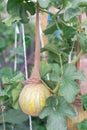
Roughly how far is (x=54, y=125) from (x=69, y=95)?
0.25ft

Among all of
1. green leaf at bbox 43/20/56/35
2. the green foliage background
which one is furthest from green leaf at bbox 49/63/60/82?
green leaf at bbox 43/20/56/35

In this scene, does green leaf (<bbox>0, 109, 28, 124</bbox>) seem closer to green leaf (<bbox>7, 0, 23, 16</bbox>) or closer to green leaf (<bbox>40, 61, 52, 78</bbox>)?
green leaf (<bbox>40, 61, 52, 78</bbox>)

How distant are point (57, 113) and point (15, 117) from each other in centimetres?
26

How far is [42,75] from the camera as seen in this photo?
0.86 m

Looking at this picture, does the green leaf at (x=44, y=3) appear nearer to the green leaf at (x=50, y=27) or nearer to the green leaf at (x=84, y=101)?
the green leaf at (x=50, y=27)

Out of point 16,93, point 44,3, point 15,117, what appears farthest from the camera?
point 15,117

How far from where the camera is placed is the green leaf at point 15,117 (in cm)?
100

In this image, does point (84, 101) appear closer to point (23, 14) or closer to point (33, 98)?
point (33, 98)

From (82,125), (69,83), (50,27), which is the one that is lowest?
(82,125)

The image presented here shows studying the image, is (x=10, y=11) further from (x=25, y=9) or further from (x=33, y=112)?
(x=33, y=112)

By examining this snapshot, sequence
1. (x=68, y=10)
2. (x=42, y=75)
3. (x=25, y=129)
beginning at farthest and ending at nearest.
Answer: (x=25, y=129) < (x=42, y=75) < (x=68, y=10)

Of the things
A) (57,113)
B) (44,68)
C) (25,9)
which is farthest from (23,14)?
(57,113)

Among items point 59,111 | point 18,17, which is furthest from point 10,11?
point 59,111

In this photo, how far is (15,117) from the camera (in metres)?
1.01
